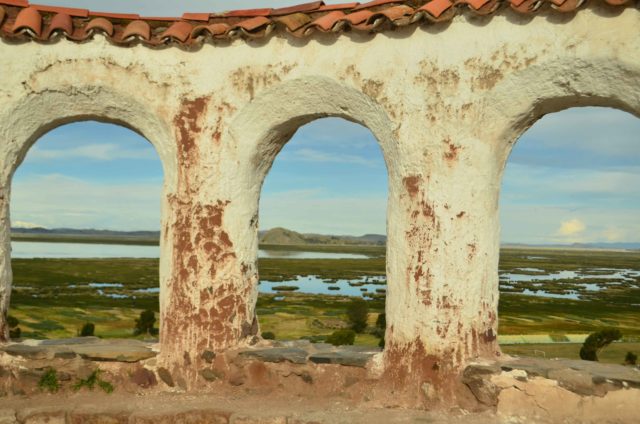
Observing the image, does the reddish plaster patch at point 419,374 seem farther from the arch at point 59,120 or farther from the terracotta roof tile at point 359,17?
the terracotta roof tile at point 359,17

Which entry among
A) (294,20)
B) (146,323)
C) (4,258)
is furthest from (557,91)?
(146,323)

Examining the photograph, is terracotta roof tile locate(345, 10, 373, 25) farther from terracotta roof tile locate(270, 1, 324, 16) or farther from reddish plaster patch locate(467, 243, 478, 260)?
reddish plaster patch locate(467, 243, 478, 260)

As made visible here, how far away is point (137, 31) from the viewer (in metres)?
5.91

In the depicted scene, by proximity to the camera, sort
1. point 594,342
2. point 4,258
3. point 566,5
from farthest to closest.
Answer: point 594,342
point 4,258
point 566,5

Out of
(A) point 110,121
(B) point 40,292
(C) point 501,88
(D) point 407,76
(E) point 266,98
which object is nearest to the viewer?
(C) point 501,88

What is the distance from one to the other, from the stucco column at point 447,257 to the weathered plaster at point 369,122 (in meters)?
0.01

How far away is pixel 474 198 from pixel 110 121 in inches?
141

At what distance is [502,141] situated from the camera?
5.06 metres

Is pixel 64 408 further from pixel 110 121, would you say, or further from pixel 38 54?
pixel 38 54

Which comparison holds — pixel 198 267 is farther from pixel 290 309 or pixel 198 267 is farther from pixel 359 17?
pixel 290 309

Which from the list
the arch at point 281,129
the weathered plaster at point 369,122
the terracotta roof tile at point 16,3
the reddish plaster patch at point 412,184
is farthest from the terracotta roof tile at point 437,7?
the terracotta roof tile at point 16,3

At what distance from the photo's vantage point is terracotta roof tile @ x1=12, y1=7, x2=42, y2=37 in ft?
19.1

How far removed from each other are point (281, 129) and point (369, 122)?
35.0 inches

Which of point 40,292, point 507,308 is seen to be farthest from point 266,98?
point 40,292
